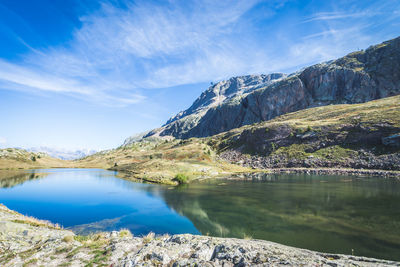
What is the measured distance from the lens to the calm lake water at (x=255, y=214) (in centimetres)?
2191

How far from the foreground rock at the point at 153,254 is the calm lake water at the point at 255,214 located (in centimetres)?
778

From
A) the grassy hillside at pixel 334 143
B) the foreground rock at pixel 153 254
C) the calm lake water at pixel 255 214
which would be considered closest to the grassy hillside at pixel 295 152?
the grassy hillside at pixel 334 143

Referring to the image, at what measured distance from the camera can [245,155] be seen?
403 feet

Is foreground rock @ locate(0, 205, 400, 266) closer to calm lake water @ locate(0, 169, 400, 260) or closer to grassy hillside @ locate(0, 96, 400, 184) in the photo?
calm lake water @ locate(0, 169, 400, 260)

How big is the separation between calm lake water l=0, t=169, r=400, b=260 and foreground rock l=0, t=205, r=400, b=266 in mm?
7782

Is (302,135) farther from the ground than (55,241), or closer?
farther from the ground

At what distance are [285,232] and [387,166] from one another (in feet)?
238

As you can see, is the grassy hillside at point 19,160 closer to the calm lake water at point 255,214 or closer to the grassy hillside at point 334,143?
the calm lake water at point 255,214

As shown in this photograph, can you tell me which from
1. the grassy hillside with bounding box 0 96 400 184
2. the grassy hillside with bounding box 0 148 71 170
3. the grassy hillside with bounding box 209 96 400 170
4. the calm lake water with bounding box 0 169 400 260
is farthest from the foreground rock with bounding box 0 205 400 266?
the grassy hillside with bounding box 0 148 71 170

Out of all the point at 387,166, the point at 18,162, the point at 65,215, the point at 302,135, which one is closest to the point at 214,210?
the point at 65,215

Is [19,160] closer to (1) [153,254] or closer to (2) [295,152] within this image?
(1) [153,254]

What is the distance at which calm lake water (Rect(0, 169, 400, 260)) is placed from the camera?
862 inches

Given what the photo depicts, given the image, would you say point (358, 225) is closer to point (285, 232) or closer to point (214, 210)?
point (285, 232)

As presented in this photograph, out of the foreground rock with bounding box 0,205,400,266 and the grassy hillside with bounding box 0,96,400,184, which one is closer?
the foreground rock with bounding box 0,205,400,266
